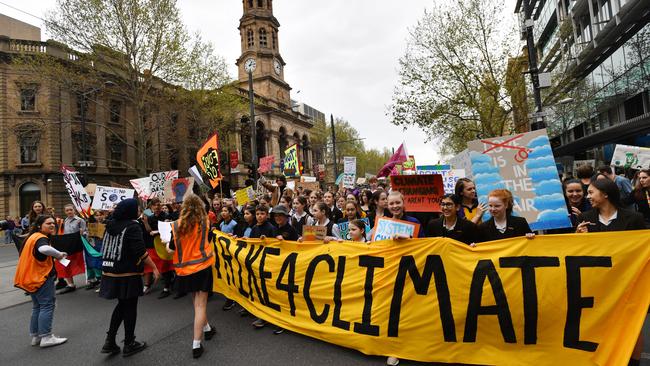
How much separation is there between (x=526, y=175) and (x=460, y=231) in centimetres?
121

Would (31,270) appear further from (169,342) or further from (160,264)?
(160,264)

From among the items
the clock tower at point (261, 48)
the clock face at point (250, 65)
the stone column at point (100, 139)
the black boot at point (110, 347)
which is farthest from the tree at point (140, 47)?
the clock tower at point (261, 48)

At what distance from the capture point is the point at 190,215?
4.34 meters

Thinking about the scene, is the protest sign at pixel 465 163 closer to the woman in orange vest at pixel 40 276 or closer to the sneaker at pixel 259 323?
the sneaker at pixel 259 323

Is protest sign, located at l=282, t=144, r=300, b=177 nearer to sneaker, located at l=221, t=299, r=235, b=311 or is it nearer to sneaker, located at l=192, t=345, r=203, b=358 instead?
A: sneaker, located at l=221, t=299, r=235, b=311

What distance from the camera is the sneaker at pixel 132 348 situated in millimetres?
4156

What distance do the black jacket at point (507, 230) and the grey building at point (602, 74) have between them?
14.7 meters

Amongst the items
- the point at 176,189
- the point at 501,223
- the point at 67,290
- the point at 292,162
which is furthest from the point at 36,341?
the point at 292,162

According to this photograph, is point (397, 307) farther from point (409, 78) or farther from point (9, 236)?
point (9, 236)

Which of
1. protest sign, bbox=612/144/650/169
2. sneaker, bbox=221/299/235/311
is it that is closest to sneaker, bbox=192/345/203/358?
sneaker, bbox=221/299/235/311

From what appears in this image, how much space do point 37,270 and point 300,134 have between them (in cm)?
5112

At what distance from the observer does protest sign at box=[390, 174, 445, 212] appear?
466cm

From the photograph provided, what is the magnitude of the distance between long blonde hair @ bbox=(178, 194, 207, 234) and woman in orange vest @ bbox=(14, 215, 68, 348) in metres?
1.60

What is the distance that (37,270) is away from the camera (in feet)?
14.9
